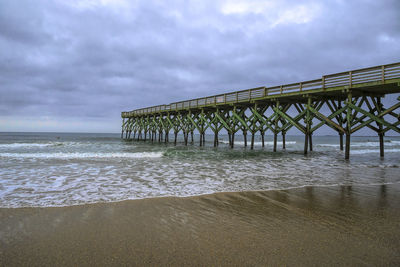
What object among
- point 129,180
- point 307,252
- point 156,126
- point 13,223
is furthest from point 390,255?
point 156,126

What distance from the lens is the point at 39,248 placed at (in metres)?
2.39

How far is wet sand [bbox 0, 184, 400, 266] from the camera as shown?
7.14ft

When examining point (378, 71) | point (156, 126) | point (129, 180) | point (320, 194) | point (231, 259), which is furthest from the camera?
point (156, 126)

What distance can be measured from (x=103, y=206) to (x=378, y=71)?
1336 cm

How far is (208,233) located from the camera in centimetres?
277

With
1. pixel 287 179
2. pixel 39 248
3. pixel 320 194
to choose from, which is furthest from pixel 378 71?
pixel 39 248

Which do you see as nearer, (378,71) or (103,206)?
(103,206)

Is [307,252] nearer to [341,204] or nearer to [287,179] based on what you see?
[341,204]

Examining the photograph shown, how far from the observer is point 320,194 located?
475cm

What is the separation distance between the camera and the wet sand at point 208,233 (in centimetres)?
218

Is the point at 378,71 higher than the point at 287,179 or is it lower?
higher

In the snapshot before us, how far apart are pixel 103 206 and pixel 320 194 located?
4.46 meters

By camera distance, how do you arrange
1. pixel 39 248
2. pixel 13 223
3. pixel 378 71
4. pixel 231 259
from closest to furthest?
pixel 231 259
pixel 39 248
pixel 13 223
pixel 378 71

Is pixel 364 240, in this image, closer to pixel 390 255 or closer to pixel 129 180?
pixel 390 255
